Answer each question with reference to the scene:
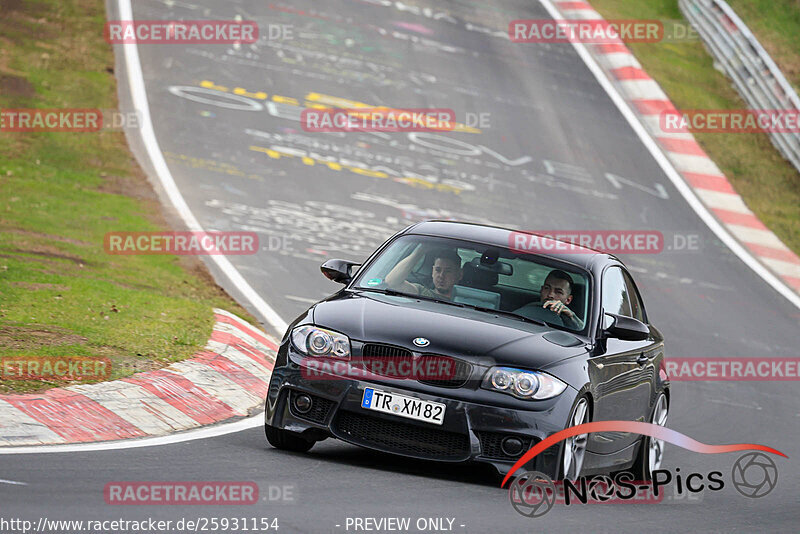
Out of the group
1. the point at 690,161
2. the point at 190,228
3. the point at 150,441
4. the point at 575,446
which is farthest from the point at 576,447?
the point at 690,161

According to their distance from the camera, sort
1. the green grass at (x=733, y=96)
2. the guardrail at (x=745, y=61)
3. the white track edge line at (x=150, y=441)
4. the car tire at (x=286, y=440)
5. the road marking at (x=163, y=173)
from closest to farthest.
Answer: the white track edge line at (x=150, y=441), the car tire at (x=286, y=440), the road marking at (x=163, y=173), the green grass at (x=733, y=96), the guardrail at (x=745, y=61)

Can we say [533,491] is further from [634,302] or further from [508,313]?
[634,302]

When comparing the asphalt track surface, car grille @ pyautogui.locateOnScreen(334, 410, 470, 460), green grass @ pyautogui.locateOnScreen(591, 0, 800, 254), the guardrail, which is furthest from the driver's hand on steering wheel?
the guardrail

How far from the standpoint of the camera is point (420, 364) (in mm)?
7387

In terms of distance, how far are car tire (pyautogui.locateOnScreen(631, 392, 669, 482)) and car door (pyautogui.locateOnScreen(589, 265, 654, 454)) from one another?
0.17 metres

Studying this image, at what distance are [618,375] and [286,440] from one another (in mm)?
2190

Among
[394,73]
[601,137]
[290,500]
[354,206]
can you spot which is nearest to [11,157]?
[354,206]

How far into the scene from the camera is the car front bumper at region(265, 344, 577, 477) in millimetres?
7285

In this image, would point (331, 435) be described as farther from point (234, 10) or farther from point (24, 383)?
point (234, 10)

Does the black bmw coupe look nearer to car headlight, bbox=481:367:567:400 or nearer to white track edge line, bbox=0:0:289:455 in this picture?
car headlight, bbox=481:367:567:400

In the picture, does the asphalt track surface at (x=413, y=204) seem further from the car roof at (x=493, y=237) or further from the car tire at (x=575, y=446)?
the car roof at (x=493, y=237)

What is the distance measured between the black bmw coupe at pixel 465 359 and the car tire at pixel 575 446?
0.04 feet

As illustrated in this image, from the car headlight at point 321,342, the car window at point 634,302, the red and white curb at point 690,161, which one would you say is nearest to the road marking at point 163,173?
the car window at point 634,302

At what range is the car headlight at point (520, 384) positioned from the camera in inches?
290
